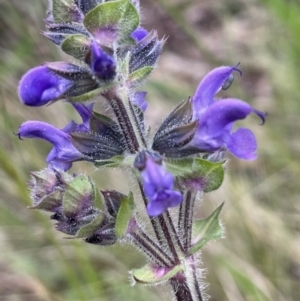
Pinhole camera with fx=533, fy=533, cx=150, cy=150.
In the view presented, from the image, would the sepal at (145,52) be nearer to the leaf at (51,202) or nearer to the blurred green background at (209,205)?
the leaf at (51,202)

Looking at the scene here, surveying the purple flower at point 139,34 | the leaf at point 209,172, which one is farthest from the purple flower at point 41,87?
the leaf at point 209,172

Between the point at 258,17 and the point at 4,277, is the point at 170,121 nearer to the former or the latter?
the point at 4,277

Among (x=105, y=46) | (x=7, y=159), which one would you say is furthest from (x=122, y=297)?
(x=105, y=46)

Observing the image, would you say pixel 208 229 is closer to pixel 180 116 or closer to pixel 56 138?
pixel 180 116

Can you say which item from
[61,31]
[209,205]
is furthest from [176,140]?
[209,205]

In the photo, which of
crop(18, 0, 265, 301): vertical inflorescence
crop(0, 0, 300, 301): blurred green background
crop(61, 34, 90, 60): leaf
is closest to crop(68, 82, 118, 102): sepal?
crop(18, 0, 265, 301): vertical inflorescence
